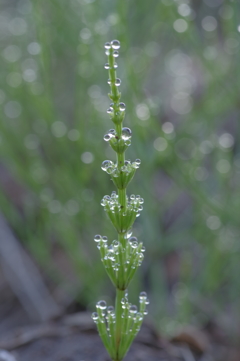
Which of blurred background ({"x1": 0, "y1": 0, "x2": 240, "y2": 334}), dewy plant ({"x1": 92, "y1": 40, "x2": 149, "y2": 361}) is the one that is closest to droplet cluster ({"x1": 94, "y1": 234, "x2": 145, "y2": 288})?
dewy plant ({"x1": 92, "y1": 40, "x2": 149, "y2": 361})

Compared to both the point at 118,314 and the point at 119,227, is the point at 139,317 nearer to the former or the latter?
the point at 118,314

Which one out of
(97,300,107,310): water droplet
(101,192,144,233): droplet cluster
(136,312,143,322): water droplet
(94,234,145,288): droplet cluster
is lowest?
(136,312,143,322): water droplet

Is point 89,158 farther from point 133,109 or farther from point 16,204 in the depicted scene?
point 16,204

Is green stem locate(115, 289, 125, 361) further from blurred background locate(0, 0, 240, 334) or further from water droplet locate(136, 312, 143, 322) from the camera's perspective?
blurred background locate(0, 0, 240, 334)

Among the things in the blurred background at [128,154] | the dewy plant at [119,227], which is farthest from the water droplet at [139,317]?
the blurred background at [128,154]

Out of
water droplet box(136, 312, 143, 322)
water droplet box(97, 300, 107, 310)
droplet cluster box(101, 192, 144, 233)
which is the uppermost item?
droplet cluster box(101, 192, 144, 233)

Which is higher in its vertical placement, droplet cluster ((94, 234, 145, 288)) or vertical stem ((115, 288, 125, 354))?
droplet cluster ((94, 234, 145, 288))

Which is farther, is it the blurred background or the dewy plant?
the blurred background

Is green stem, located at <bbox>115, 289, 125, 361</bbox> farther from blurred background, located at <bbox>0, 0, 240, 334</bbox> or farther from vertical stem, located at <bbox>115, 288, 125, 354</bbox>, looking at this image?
blurred background, located at <bbox>0, 0, 240, 334</bbox>

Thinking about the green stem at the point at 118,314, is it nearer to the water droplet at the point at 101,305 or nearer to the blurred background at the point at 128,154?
the water droplet at the point at 101,305

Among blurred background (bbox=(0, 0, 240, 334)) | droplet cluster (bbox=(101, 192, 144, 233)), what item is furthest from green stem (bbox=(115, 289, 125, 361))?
blurred background (bbox=(0, 0, 240, 334))
